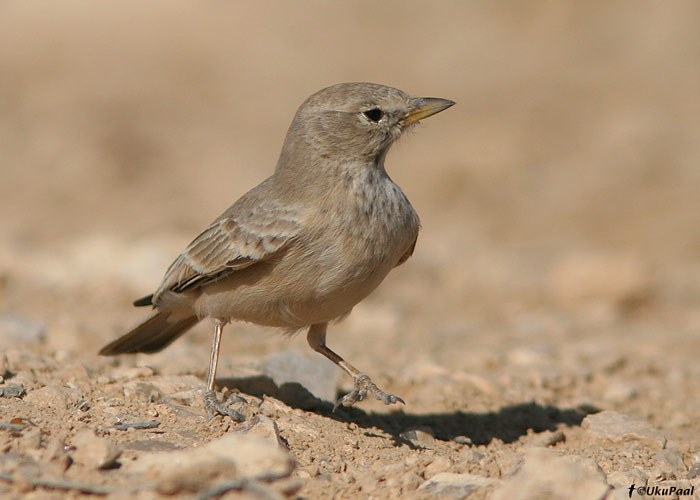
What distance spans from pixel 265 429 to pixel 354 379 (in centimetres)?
117

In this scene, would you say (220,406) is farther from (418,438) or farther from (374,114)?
(374,114)

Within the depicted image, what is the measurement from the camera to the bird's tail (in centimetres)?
646

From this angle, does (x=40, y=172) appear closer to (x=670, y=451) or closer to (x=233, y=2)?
(x=233, y=2)

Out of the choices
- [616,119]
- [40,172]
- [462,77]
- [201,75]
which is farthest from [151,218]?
[616,119]

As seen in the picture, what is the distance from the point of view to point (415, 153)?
47.7 feet

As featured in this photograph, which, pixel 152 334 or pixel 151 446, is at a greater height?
pixel 152 334

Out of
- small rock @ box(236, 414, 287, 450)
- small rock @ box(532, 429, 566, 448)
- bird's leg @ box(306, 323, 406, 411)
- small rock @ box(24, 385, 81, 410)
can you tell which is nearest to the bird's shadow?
small rock @ box(532, 429, 566, 448)

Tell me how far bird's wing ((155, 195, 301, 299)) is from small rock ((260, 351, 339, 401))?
0.93 metres

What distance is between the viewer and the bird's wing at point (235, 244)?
5379 mm

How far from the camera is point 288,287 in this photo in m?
5.36

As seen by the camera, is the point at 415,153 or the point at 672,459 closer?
the point at 672,459

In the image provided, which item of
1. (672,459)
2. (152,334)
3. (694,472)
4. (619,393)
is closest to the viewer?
(694,472)

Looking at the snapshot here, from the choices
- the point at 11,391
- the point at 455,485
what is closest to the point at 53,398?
the point at 11,391

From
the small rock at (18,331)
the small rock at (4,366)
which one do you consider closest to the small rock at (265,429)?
the small rock at (4,366)
